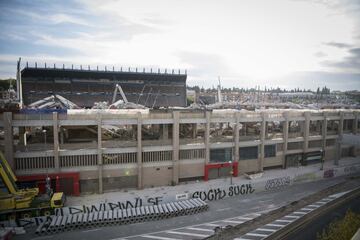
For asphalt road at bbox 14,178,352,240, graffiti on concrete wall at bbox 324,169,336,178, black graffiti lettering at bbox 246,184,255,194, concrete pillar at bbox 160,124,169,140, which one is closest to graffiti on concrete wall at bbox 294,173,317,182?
asphalt road at bbox 14,178,352,240

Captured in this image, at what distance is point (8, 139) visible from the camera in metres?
42.2

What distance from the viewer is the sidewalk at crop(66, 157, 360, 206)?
4328 centimetres

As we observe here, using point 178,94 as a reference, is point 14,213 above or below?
below

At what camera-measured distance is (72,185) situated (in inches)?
1806

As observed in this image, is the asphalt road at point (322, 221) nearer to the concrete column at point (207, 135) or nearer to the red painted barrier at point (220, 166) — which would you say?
the red painted barrier at point (220, 166)

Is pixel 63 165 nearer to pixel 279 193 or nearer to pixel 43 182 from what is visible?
pixel 43 182

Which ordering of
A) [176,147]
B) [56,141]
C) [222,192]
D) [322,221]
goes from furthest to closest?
[176,147] < [222,192] < [56,141] < [322,221]

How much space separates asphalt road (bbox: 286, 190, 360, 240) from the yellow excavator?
33.1m

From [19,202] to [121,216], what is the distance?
14511 millimetres

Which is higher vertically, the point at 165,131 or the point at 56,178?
the point at 165,131

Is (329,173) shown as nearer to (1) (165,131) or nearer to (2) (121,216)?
(1) (165,131)

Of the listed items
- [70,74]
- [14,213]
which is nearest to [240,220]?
[14,213]

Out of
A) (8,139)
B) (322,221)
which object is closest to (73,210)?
(8,139)

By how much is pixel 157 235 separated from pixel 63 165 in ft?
73.5
